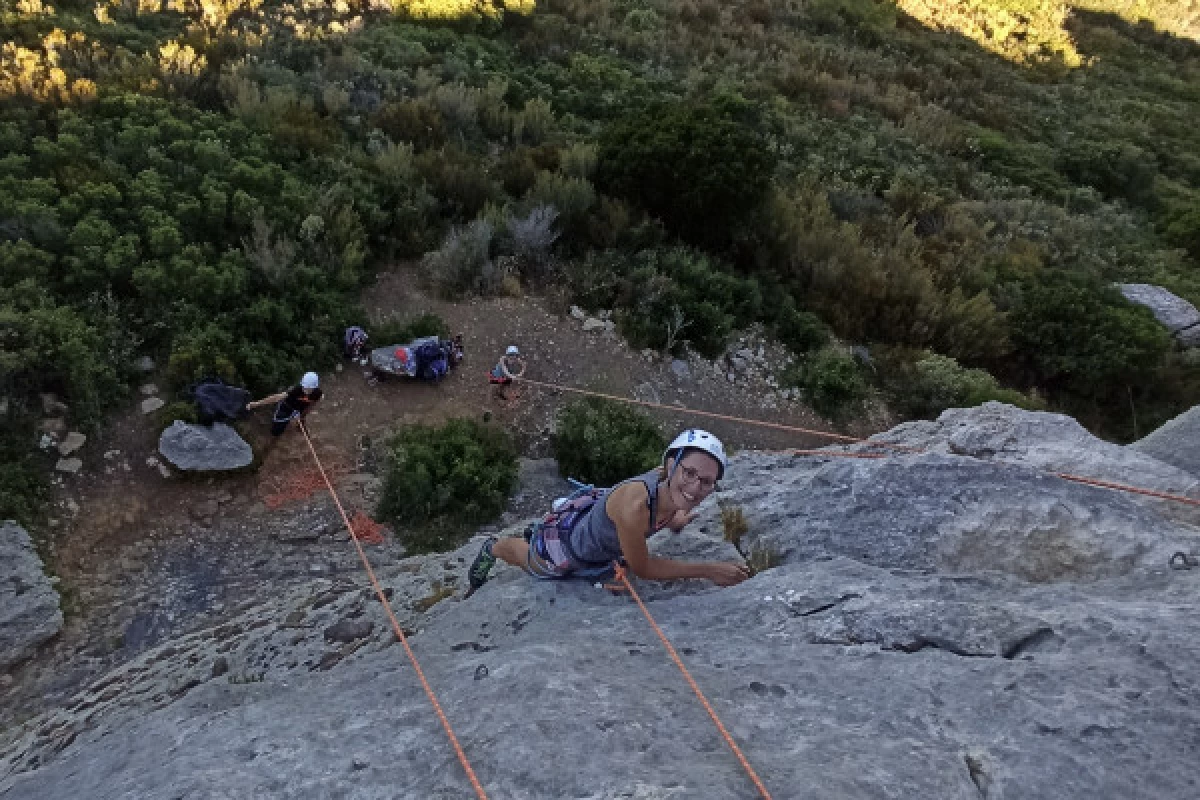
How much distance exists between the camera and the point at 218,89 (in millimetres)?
11633

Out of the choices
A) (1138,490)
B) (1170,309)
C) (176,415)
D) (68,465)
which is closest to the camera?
(1138,490)

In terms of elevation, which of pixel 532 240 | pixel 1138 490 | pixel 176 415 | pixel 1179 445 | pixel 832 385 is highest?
pixel 1138 490

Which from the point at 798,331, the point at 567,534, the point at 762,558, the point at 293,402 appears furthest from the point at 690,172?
the point at 567,534

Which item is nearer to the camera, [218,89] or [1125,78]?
[218,89]

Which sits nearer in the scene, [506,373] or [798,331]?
[506,373]

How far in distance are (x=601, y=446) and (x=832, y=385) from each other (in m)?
3.49

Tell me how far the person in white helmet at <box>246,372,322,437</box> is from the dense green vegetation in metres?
0.42

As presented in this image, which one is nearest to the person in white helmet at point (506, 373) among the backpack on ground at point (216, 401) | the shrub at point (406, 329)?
the shrub at point (406, 329)

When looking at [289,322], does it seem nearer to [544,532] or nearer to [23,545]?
[23,545]

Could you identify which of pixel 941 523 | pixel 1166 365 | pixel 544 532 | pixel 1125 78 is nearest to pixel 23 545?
pixel 544 532

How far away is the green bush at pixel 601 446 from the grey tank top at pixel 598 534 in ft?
13.3

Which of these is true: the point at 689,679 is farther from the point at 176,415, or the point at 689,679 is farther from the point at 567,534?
→ the point at 176,415

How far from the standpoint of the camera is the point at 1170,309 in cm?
1336

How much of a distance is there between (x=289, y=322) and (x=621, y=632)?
243 inches
